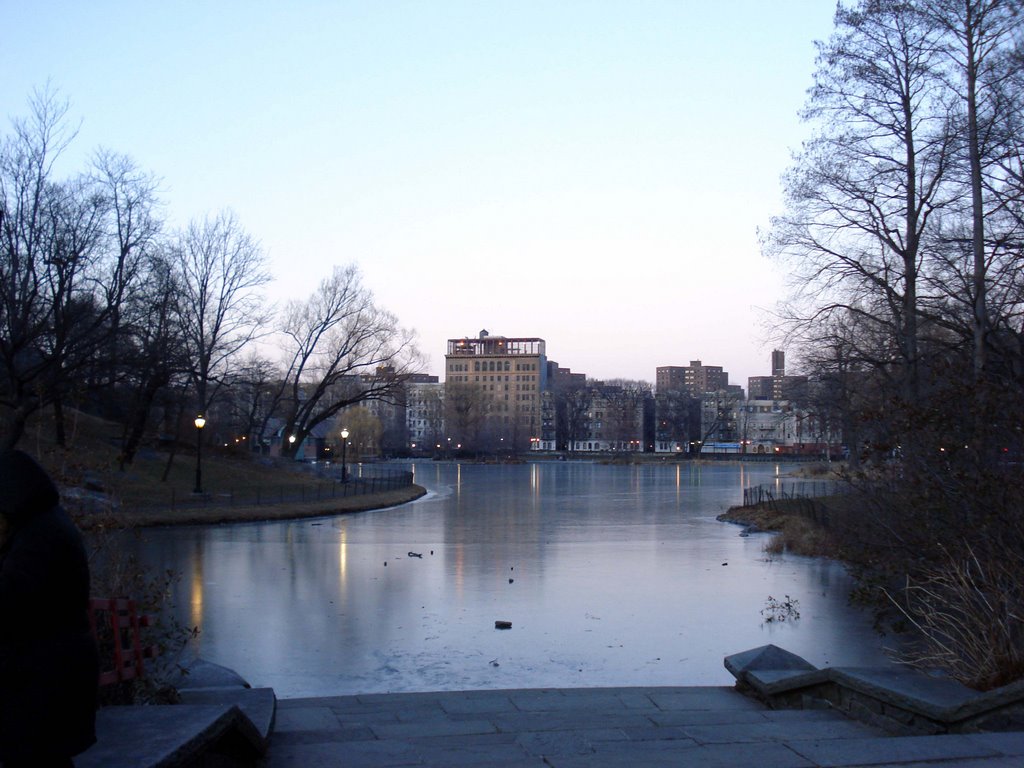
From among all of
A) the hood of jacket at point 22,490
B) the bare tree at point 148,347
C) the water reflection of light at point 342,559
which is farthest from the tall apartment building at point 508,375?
the hood of jacket at point 22,490

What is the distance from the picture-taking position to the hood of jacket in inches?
138

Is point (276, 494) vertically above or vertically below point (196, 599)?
above

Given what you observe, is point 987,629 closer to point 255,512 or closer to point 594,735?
point 594,735

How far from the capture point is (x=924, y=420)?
30.7 feet

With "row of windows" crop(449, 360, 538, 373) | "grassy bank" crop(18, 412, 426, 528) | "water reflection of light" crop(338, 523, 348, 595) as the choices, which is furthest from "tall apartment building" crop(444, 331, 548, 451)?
"water reflection of light" crop(338, 523, 348, 595)

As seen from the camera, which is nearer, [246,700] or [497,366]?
[246,700]

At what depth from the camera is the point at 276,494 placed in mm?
39719

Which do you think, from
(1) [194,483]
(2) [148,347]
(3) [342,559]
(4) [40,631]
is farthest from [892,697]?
(1) [194,483]

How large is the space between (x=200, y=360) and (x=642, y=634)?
3974 centimetres

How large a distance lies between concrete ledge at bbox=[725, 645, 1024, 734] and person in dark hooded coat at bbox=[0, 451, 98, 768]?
188 inches

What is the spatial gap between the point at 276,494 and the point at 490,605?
27110mm

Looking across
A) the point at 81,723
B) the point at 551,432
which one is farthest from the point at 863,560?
the point at 551,432

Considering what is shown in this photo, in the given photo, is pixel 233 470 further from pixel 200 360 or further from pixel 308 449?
pixel 308 449

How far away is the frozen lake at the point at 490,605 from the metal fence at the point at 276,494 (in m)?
5.92
